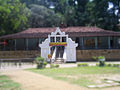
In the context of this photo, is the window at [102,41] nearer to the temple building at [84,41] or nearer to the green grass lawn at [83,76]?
the temple building at [84,41]

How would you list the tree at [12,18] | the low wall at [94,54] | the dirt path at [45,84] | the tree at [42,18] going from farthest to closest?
the tree at [42,18] → the tree at [12,18] → the low wall at [94,54] → the dirt path at [45,84]

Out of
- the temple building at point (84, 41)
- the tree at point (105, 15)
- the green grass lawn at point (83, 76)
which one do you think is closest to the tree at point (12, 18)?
the temple building at point (84, 41)

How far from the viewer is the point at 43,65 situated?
14.7m

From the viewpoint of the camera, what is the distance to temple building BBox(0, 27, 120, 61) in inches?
899

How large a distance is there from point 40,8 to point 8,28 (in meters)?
13.0

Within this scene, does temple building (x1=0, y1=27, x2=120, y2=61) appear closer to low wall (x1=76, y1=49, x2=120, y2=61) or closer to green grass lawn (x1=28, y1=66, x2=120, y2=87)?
low wall (x1=76, y1=49, x2=120, y2=61)

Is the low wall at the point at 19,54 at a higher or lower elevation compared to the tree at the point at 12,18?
lower

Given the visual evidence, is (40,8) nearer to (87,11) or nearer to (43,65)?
(87,11)

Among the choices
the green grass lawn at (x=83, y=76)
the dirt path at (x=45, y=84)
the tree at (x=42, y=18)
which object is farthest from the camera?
the tree at (x=42, y=18)

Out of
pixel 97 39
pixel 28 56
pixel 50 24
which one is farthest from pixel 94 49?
pixel 50 24

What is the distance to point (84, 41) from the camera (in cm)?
2739

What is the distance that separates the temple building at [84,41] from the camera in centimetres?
2283

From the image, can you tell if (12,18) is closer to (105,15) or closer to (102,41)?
(102,41)

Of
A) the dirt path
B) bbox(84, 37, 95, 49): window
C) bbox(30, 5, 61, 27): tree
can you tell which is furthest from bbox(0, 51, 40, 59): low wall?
bbox(30, 5, 61, 27): tree
